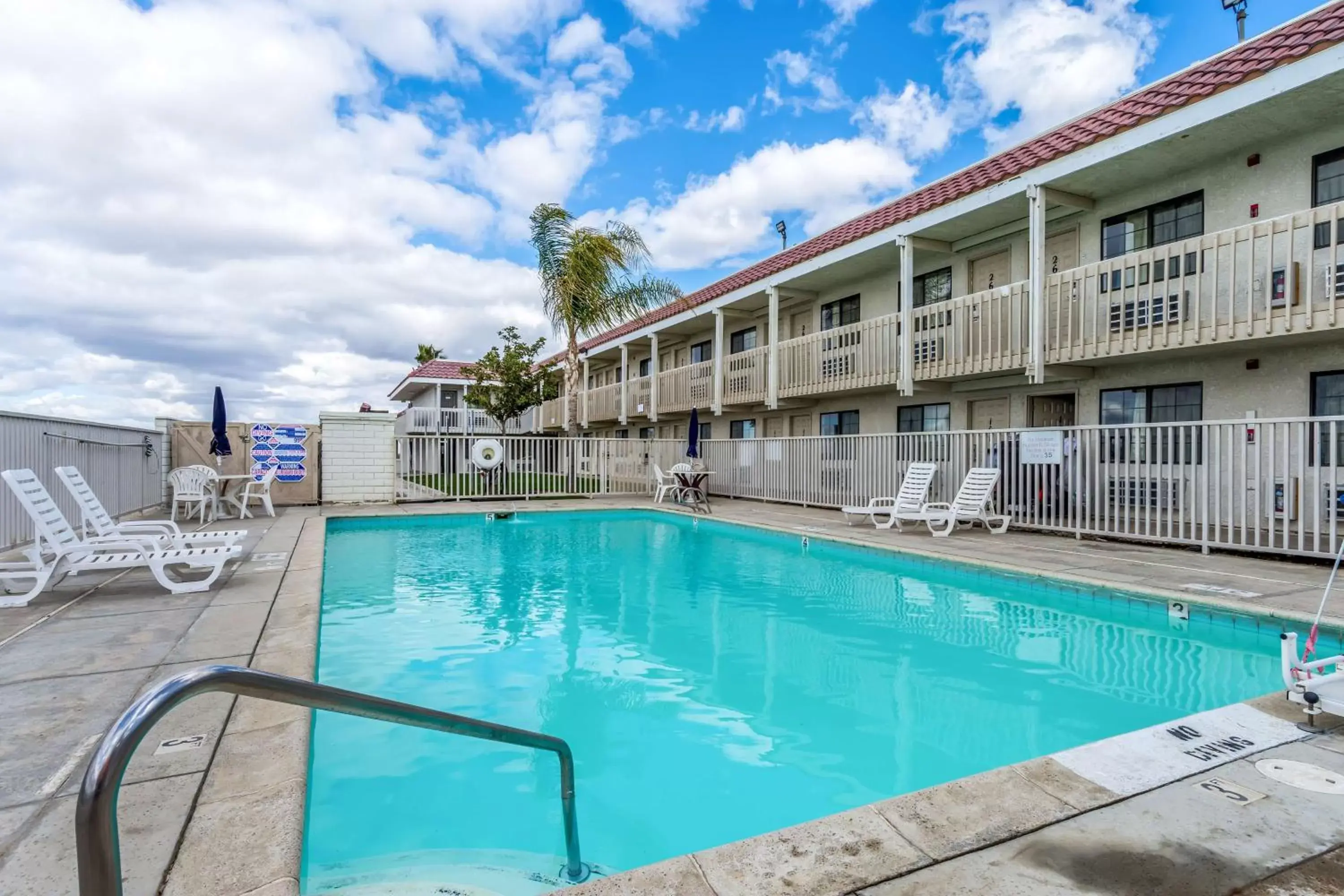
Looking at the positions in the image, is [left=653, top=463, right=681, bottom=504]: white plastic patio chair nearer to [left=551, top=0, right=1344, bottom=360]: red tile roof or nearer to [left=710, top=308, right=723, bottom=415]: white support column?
[left=710, top=308, right=723, bottom=415]: white support column

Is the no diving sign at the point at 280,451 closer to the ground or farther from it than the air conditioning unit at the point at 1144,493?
farther from it

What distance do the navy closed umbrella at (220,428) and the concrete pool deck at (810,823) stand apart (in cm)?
999

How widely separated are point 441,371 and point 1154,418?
3033cm

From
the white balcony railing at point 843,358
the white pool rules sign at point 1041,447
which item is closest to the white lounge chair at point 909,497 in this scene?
the white pool rules sign at point 1041,447

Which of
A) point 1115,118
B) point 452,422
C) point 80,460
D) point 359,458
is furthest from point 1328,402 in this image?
point 452,422

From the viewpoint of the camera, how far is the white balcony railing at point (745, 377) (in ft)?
55.8

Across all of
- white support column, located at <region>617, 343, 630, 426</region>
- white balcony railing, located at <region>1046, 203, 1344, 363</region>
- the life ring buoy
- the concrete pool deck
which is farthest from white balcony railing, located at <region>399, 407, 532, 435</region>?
the concrete pool deck

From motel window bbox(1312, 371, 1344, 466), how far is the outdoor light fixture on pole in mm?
6973

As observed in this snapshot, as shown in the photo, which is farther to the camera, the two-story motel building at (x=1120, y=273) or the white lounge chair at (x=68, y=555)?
the two-story motel building at (x=1120, y=273)

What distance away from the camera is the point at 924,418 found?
14508mm

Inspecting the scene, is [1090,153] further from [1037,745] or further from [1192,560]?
[1037,745]

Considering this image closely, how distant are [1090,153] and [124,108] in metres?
13.7

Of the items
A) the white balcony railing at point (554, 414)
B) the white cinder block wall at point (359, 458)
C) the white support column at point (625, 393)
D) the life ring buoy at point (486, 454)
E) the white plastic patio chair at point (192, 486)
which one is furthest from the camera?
the white balcony railing at point (554, 414)

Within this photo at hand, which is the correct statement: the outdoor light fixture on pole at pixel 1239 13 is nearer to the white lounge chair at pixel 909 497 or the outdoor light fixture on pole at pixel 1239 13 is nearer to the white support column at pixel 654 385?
the white lounge chair at pixel 909 497
